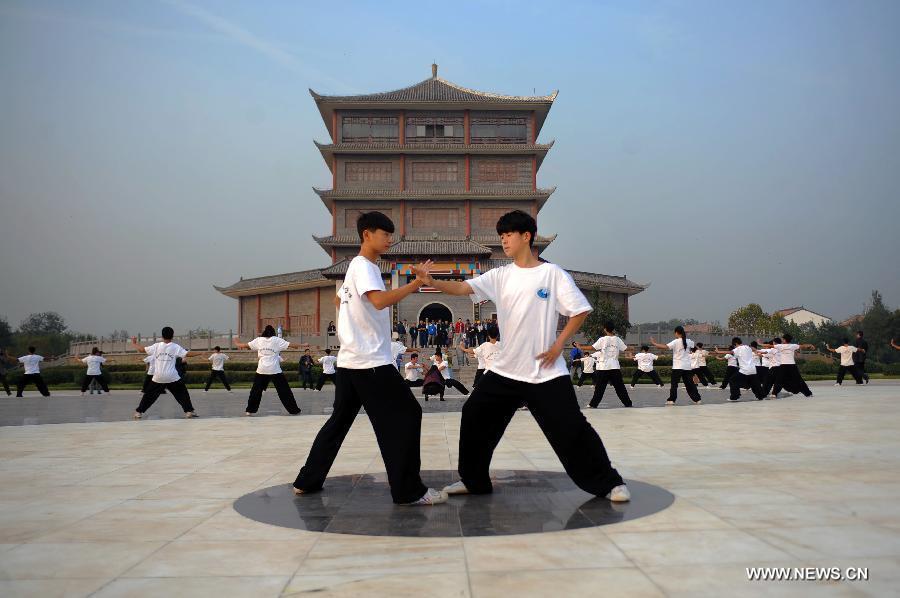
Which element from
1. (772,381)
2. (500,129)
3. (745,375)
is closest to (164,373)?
(745,375)

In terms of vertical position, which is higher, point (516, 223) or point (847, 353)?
point (516, 223)

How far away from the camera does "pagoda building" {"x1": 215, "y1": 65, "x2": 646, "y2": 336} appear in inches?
1574

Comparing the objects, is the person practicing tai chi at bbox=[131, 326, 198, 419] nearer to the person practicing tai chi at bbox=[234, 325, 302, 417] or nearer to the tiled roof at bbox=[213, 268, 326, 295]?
the person practicing tai chi at bbox=[234, 325, 302, 417]

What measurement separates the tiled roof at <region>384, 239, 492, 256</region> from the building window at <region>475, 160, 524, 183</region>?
459 centimetres

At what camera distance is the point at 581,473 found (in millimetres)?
4227

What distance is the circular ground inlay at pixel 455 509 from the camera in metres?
3.62

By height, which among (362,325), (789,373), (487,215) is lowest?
(789,373)

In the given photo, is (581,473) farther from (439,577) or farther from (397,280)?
(397,280)

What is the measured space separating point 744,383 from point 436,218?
2759 cm

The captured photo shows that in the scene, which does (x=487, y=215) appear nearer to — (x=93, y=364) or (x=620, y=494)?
(x=93, y=364)

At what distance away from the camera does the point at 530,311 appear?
4.40 meters

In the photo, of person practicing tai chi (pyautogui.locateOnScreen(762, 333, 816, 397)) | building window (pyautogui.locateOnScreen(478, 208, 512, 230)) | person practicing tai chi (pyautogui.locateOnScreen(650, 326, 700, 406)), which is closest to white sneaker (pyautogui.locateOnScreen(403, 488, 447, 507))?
person practicing tai chi (pyautogui.locateOnScreen(650, 326, 700, 406))

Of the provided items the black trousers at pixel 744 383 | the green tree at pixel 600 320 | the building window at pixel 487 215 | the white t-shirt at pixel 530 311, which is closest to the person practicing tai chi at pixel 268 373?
the white t-shirt at pixel 530 311

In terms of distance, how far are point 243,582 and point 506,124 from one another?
4024 centimetres
